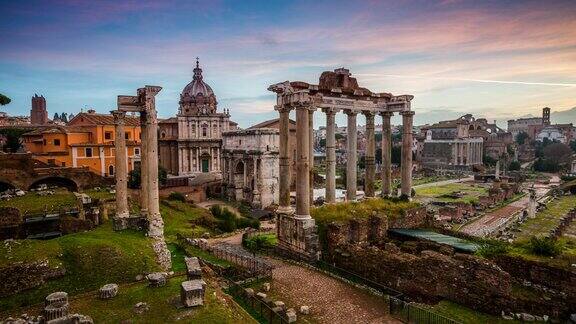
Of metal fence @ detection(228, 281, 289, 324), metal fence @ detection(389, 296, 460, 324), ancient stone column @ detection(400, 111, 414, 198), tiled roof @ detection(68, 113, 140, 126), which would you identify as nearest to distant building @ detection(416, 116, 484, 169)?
tiled roof @ detection(68, 113, 140, 126)

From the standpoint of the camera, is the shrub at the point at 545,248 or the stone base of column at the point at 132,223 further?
the stone base of column at the point at 132,223

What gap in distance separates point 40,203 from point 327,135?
18.5 meters

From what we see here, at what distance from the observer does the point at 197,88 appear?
5644 cm

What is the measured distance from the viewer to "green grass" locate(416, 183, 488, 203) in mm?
52688

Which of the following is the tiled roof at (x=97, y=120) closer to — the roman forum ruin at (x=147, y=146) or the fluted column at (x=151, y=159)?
the roman forum ruin at (x=147, y=146)

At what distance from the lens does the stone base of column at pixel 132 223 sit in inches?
740

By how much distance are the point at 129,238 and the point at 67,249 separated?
3.06m

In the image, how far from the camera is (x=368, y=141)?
22812 millimetres

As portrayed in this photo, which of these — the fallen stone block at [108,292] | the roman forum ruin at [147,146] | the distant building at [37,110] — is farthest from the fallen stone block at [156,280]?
the distant building at [37,110]

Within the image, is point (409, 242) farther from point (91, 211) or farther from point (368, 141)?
point (91, 211)

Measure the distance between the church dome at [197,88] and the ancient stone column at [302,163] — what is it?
40.3m

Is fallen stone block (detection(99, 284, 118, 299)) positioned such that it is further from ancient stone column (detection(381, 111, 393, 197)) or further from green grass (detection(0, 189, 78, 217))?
ancient stone column (detection(381, 111, 393, 197))

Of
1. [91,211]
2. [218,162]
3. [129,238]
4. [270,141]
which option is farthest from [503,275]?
[218,162]

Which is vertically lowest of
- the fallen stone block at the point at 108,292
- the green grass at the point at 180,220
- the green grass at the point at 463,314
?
the green grass at the point at 180,220
